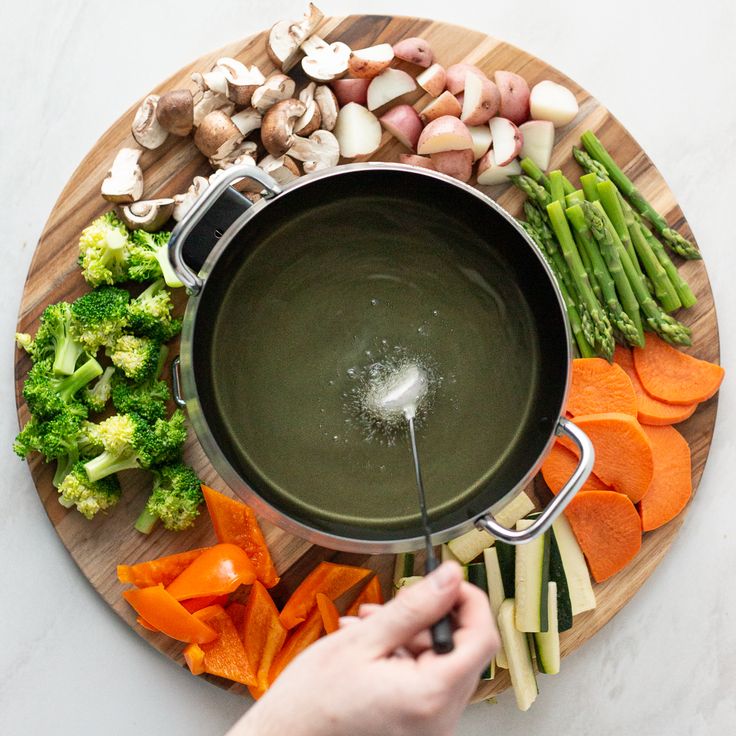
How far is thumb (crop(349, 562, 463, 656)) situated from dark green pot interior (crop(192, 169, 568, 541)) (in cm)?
53

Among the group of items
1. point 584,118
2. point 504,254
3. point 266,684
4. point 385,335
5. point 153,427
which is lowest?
point 266,684

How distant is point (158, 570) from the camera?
2158 millimetres

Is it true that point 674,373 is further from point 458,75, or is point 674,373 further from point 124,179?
point 124,179

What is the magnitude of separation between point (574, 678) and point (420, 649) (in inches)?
47.6

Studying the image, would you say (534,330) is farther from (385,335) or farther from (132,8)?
(132,8)

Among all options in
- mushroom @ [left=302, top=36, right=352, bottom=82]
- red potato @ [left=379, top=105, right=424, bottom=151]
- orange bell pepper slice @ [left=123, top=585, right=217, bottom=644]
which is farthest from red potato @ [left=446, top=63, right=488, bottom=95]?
orange bell pepper slice @ [left=123, top=585, right=217, bottom=644]

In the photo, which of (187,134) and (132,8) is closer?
(187,134)

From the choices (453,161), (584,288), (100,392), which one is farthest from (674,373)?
(100,392)

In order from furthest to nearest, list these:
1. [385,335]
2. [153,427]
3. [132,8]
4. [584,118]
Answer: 1. [132,8]
2. [584,118]
3. [153,427]
4. [385,335]

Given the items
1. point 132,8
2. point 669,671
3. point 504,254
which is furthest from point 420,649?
point 132,8

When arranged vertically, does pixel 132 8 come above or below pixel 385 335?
above

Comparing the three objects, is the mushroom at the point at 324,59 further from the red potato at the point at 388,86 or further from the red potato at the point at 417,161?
the red potato at the point at 417,161

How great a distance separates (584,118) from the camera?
89.1 inches

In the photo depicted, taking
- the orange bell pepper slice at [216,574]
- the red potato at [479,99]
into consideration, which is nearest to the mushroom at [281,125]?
the red potato at [479,99]
